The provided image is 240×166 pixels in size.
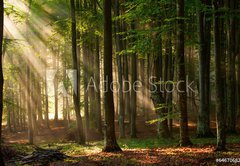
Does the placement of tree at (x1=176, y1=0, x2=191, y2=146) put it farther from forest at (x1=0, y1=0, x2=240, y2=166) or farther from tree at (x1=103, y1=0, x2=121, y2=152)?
tree at (x1=103, y1=0, x2=121, y2=152)

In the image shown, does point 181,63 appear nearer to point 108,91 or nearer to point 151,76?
point 108,91

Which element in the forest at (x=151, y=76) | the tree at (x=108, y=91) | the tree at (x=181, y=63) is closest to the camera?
the forest at (x=151, y=76)

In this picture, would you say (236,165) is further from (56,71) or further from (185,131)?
(56,71)

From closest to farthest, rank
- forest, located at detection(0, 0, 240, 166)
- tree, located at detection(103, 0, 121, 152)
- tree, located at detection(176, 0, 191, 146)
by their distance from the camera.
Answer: forest, located at detection(0, 0, 240, 166) < tree, located at detection(176, 0, 191, 146) < tree, located at detection(103, 0, 121, 152)

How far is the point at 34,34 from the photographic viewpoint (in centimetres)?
2683

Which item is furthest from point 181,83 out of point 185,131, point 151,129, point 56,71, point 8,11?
point 56,71

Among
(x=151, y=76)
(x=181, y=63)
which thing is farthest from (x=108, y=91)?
(x=151, y=76)

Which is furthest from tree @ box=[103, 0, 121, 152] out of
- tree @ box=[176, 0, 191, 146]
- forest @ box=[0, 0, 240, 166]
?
tree @ box=[176, 0, 191, 146]

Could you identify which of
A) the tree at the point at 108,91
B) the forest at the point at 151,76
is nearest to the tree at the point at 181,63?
the forest at the point at 151,76

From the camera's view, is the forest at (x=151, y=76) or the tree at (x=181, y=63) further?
the tree at (x=181, y=63)

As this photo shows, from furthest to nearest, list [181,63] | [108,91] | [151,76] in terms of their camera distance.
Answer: [151,76] < [108,91] < [181,63]

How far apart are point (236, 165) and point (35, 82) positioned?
2902 centimetres

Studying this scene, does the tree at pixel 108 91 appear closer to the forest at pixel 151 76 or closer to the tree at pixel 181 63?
the forest at pixel 151 76

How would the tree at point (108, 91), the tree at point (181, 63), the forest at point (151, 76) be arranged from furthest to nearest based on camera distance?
1. the tree at point (108, 91)
2. the tree at point (181, 63)
3. the forest at point (151, 76)
